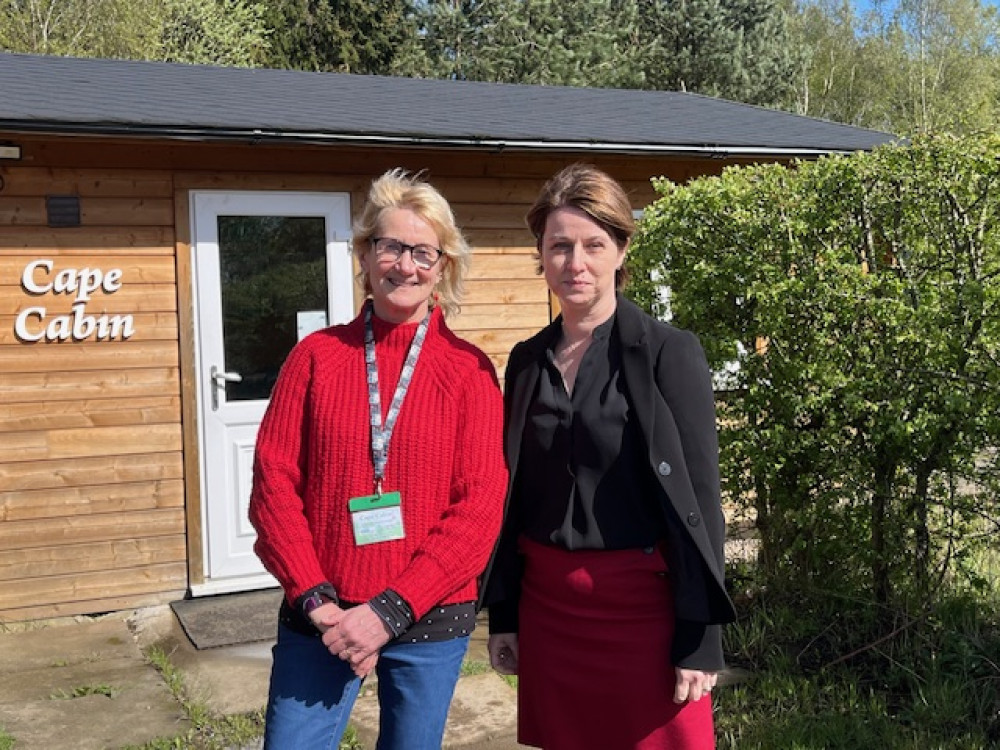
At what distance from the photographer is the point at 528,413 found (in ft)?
7.88

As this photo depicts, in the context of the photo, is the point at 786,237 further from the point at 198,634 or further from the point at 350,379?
the point at 198,634

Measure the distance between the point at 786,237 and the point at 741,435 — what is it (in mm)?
943

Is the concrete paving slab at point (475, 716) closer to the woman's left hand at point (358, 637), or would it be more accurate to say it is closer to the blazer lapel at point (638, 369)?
the woman's left hand at point (358, 637)

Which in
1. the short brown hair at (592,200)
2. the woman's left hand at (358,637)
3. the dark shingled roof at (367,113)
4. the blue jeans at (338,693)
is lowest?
the blue jeans at (338,693)

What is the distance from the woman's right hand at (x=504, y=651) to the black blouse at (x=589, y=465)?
0.31 metres

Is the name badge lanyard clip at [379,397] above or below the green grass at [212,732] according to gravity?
above

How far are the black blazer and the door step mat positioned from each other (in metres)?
3.56

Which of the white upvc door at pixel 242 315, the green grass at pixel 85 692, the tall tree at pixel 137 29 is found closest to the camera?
the green grass at pixel 85 692

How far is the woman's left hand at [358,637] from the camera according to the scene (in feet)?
7.02

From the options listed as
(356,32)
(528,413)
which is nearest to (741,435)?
(528,413)

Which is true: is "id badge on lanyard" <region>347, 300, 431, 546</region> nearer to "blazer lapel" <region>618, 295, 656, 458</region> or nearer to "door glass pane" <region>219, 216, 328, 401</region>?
"blazer lapel" <region>618, 295, 656, 458</region>

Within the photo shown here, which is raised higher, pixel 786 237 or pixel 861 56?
pixel 861 56

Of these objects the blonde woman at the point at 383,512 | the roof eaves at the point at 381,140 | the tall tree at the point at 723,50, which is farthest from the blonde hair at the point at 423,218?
the tall tree at the point at 723,50

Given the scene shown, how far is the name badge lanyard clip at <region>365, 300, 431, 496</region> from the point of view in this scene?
89.1 inches
